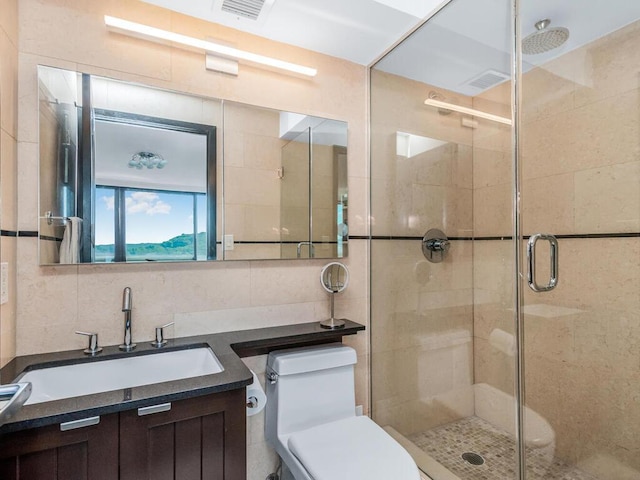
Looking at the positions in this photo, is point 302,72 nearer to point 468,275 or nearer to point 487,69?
point 487,69

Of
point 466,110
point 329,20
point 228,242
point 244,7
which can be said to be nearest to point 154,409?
point 228,242

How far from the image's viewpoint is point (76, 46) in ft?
4.51

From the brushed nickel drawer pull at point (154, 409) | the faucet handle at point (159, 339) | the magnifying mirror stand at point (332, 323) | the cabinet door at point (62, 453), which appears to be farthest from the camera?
the magnifying mirror stand at point (332, 323)

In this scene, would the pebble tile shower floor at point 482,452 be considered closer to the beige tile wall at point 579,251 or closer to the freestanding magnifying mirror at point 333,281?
the beige tile wall at point 579,251

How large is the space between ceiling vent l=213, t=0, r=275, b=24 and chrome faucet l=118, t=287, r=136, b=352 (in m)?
1.26

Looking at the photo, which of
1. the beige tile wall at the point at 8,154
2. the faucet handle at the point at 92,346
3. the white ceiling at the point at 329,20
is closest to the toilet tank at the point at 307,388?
the faucet handle at the point at 92,346

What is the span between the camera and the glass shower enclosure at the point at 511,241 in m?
1.52

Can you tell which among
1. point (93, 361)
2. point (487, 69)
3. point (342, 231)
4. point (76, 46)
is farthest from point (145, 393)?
point (487, 69)

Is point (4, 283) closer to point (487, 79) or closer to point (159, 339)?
point (159, 339)

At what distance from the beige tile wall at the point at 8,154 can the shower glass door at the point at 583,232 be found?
1.98 metres

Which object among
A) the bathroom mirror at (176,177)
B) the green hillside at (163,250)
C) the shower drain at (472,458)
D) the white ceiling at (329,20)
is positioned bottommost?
the shower drain at (472,458)

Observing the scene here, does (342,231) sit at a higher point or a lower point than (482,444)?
higher

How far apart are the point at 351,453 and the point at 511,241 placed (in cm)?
110

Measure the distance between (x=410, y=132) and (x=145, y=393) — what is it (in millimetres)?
1694
